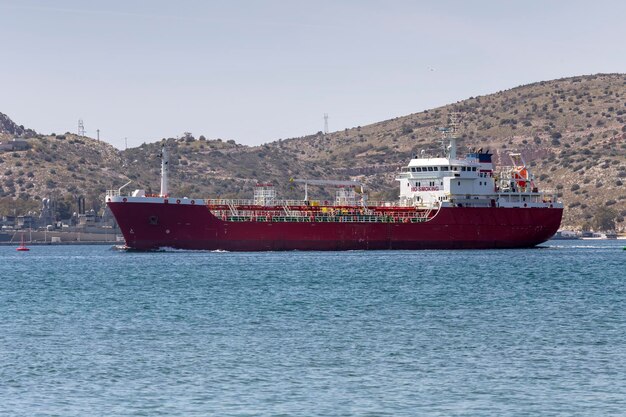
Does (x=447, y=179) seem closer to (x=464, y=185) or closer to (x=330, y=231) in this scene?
(x=464, y=185)

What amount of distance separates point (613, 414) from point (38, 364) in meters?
15.1

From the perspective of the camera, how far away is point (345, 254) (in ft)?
288

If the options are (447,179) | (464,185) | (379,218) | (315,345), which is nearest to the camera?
(315,345)

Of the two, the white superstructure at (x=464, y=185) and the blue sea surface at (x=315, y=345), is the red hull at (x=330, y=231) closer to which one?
the white superstructure at (x=464, y=185)

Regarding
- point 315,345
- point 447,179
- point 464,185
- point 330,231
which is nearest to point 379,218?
point 330,231

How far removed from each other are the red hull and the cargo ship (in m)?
0.08

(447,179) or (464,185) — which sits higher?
(447,179)

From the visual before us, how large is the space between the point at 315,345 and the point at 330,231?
57153 millimetres

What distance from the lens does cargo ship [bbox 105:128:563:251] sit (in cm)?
8588

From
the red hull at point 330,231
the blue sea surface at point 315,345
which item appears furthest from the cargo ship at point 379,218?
the blue sea surface at point 315,345

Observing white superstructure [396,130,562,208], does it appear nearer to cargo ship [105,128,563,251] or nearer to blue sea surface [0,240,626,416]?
cargo ship [105,128,563,251]

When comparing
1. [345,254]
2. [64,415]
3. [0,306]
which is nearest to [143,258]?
[345,254]

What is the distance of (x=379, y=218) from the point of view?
302 feet

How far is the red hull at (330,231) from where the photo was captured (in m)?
85.5
